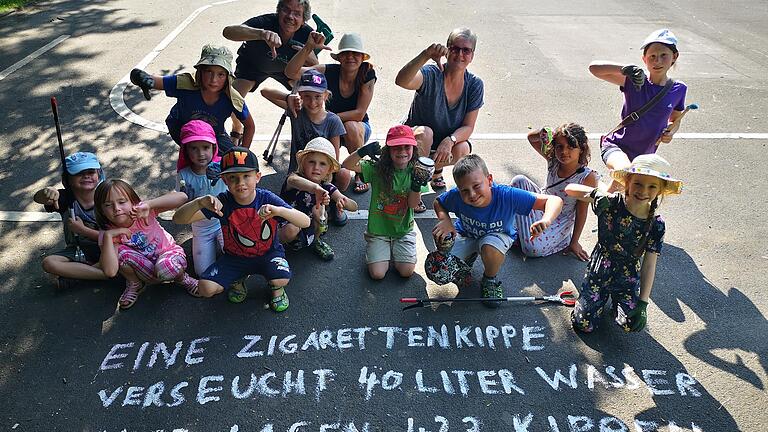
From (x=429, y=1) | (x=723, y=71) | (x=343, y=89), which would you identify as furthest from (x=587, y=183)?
(x=429, y=1)

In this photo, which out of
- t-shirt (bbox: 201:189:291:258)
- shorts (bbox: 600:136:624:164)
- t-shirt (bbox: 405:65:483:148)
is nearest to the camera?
t-shirt (bbox: 201:189:291:258)

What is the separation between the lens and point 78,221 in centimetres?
424

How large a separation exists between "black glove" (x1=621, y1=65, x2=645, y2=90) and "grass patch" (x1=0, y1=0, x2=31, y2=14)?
38.9 feet

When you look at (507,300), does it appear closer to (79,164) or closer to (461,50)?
(461,50)

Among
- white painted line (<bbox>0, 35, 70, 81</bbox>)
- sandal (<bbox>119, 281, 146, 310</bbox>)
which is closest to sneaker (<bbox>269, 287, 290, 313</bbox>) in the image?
sandal (<bbox>119, 281, 146, 310</bbox>)

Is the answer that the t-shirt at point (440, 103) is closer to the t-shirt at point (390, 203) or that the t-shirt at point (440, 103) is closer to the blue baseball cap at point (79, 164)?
the t-shirt at point (390, 203)

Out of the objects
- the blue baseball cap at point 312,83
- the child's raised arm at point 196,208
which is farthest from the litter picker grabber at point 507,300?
the blue baseball cap at point 312,83

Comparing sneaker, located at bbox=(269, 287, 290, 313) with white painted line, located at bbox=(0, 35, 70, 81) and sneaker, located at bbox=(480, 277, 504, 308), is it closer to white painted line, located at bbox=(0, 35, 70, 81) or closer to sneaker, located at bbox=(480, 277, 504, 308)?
sneaker, located at bbox=(480, 277, 504, 308)

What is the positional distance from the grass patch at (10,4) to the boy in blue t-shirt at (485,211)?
11.4m

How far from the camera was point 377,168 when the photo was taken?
463 centimetres

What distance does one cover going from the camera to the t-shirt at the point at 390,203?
4613 millimetres

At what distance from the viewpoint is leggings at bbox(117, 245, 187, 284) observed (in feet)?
13.7

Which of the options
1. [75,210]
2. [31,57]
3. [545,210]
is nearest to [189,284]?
[75,210]

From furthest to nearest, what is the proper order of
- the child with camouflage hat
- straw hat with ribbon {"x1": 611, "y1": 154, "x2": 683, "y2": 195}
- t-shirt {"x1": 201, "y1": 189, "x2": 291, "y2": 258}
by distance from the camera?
the child with camouflage hat → t-shirt {"x1": 201, "y1": 189, "x2": 291, "y2": 258} → straw hat with ribbon {"x1": 611, "y1": 154, "x2": 683, "y2": 195}
